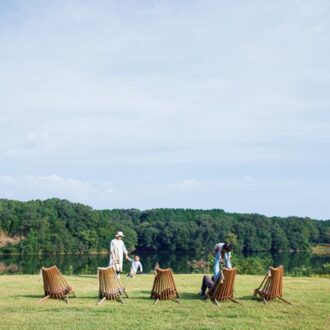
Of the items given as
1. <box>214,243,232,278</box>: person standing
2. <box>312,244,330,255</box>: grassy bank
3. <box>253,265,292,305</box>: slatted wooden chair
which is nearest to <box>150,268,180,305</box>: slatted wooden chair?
<box>214,243,232,278</box>: person standing

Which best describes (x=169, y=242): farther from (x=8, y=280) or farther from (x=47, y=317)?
(x=47, y=317)

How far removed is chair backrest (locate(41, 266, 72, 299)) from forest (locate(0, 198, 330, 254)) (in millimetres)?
79005

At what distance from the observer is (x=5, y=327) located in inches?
403

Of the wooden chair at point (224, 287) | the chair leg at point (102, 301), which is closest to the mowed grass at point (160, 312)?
the chair leg at point (102, 301)

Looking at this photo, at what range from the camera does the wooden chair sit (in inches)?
511

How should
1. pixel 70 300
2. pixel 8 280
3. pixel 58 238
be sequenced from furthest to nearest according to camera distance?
pixel 58 238 < pixel 8 280 < pixel 70 300

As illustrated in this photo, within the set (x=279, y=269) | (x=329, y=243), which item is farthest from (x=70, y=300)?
(x=329, y=243)

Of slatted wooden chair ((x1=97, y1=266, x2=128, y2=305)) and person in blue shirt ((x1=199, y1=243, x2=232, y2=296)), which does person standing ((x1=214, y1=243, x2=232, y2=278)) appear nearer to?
person in blue shirt ((x1=199, y1=243, x2=232, y2=296))

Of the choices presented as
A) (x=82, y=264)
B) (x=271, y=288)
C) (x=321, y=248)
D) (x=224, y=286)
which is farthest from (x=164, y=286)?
(x=321, y=248)

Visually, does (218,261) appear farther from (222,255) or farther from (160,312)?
(160,312)

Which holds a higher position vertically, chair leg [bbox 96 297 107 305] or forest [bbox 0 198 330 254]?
forest [bbox 0 198 330 254]

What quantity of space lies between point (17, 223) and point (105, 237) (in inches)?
650

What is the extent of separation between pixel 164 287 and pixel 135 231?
95.7 m

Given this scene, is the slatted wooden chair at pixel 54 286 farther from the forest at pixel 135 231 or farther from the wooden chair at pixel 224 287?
the forest at pixel 135 231
